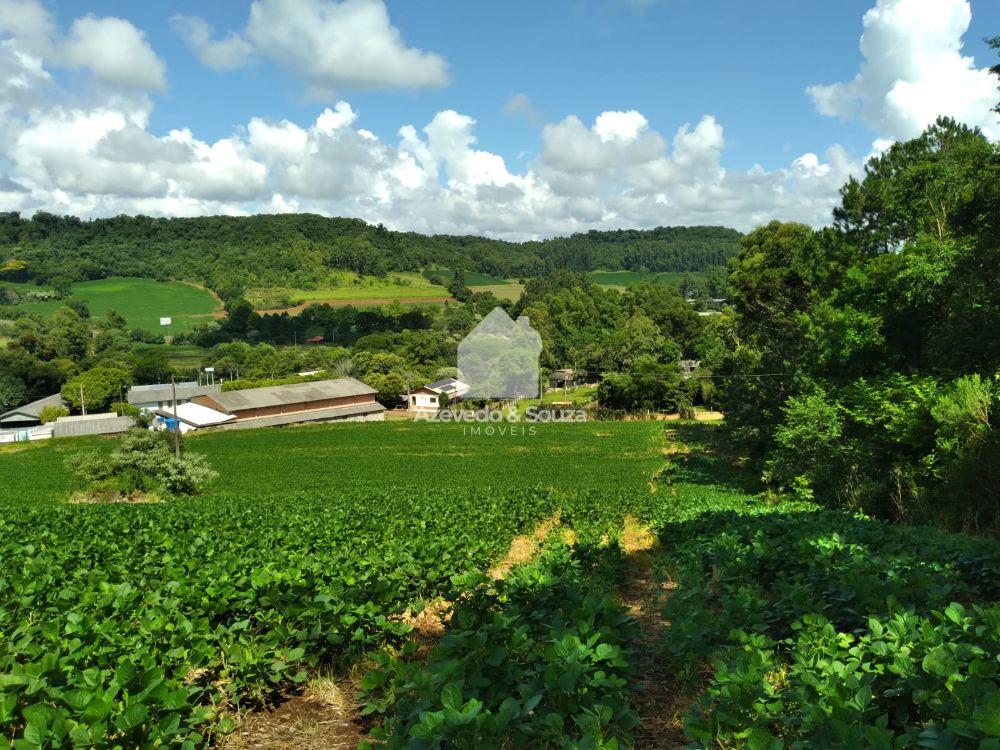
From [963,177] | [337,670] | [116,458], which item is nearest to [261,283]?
[116,458]

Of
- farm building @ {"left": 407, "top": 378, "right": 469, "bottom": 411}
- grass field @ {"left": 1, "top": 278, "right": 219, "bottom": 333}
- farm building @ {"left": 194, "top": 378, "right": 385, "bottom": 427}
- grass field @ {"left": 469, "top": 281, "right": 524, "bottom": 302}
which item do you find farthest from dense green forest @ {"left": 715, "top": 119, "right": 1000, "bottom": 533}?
grass field @ {"left": 1, "top": 278, "right": 219, "bottom": 333}

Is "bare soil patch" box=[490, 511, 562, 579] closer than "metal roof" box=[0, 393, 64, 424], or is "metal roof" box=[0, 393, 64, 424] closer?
"bare soil patch" box=[490, 511, 562, 579]

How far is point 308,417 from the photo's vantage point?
71625 millimetres

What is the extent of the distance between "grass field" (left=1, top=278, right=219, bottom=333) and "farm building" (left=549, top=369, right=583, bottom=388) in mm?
79728

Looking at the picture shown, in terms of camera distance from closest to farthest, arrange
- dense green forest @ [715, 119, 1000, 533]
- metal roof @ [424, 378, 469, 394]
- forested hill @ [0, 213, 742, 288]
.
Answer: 1. dense green forest @ [715, 119, 1000, 533]
2. metal roof @ [424, 378, 469, 394]
3. forested hill @ [0, 213, 742, 288]

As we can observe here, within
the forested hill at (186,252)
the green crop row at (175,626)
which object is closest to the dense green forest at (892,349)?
the green crop row at (175,626)

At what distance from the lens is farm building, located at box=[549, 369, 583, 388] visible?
9325 centimetres

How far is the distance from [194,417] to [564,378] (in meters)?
49.8

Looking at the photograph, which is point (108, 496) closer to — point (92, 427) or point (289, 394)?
point (92, 427)

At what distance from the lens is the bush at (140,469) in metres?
28.3

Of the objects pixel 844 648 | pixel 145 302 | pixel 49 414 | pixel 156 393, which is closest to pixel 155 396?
pixel 156 393

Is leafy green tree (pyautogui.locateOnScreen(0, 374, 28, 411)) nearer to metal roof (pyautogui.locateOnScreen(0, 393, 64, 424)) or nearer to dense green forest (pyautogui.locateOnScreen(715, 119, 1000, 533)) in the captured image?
metal roof (pyautogui.locateOnScreen(0, 393, 64, 424))

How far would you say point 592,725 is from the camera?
288 centimetres

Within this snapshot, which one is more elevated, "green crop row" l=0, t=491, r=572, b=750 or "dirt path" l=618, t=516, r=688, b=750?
"green crop row" l=0, t=491, r=572, b=750
